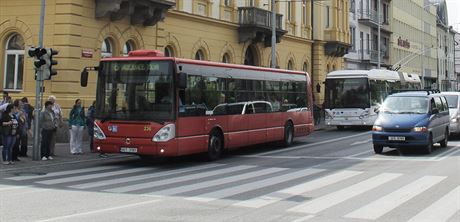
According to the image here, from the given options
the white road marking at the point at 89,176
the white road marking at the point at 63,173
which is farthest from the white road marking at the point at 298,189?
the white road marking at the point at 63,173

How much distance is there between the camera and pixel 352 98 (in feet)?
103

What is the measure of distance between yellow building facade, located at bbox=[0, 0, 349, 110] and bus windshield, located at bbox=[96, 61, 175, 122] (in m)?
6.82

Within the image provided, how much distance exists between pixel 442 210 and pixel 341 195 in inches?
78.9

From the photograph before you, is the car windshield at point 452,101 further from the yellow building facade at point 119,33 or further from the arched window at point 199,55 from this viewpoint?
the arched window at point 199,55

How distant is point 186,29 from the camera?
29234 millimetres

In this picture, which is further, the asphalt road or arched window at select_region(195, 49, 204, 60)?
arched window at select_region(195, 49, 204, 60)

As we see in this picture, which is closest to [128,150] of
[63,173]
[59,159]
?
[63,173]

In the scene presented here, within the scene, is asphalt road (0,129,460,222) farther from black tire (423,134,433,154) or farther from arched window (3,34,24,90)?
arched window (3,34,24,90)

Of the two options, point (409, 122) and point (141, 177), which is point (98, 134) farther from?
point (409, 122)

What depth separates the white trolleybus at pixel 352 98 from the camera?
102 ft

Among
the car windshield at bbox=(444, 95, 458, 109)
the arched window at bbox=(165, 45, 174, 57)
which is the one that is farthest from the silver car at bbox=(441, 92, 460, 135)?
the arched window at bbox=(165, 45, 174, 57)

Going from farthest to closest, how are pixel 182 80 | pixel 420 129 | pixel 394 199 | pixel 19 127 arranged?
pixel 420 129 → pixel 19 127 → pixel 182 80 → pixel 394 199

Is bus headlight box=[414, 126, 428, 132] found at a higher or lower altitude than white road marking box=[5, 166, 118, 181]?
higher

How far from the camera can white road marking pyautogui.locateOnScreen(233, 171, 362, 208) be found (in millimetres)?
9750
